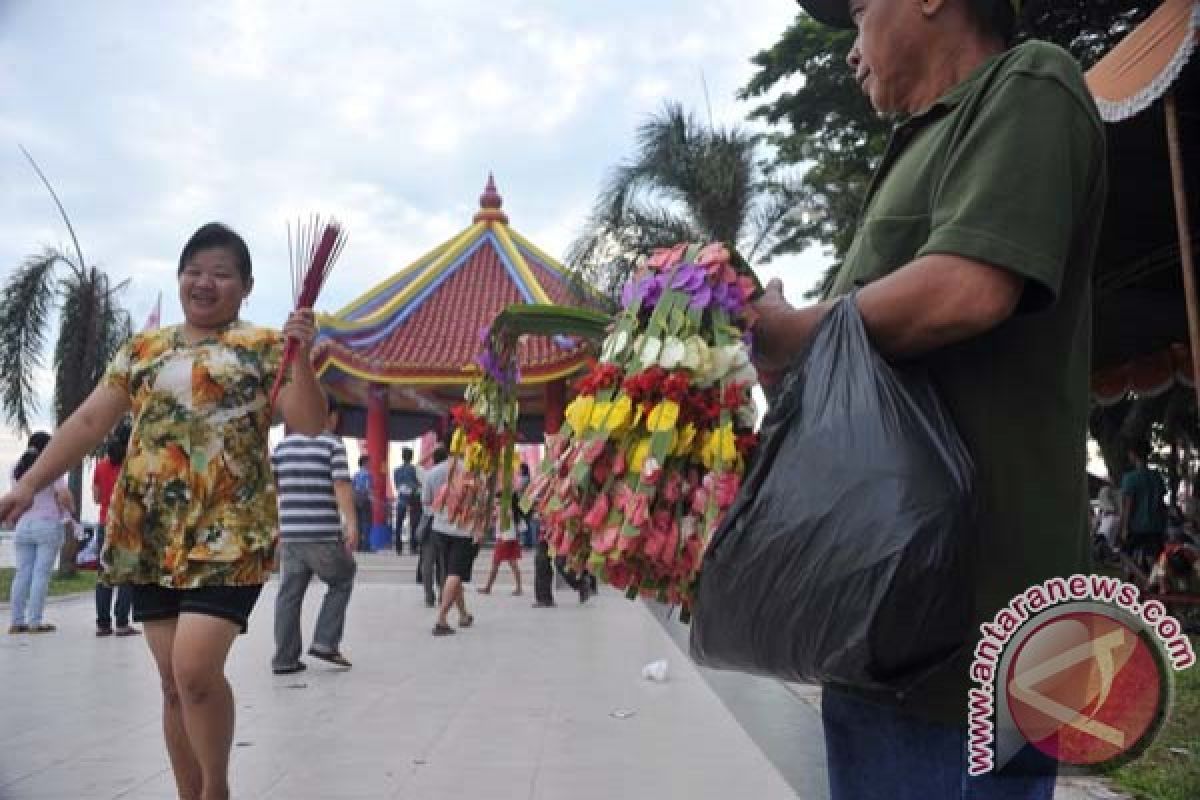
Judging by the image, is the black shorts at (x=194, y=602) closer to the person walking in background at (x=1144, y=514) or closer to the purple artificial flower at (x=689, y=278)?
the purple artificial flower at (x=689, y=278)

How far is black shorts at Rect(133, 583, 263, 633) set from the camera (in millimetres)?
2693

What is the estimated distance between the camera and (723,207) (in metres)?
14.5

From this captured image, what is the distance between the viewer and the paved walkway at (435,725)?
3.69 m

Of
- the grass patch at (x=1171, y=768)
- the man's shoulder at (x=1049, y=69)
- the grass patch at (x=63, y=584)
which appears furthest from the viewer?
the grass patch at (x=63, y=584)

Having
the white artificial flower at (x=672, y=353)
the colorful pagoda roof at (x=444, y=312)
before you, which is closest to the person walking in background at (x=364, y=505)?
the colorful pagoda roof at (x=444, y=312)

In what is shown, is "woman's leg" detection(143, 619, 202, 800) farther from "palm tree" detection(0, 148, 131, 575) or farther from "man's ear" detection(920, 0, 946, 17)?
"palm tree" detection(0, 148, 131, 575)

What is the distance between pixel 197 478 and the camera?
279 centimetres

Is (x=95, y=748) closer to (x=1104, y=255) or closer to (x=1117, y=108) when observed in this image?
(x=1117, y=108)

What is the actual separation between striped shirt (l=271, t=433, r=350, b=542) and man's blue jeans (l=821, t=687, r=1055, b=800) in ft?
17.6

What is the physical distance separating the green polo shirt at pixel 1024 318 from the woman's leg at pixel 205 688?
2.09 meters

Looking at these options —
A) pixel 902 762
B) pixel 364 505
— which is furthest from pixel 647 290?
pixel 364 505

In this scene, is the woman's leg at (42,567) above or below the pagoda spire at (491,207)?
below

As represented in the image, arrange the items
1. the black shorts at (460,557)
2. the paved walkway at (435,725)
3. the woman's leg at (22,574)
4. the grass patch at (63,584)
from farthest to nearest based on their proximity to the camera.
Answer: the grass patch at (63,584) < the black shorts at (460,557) < the woman's leg at (22,574) < the paved walkway at (435,725)
